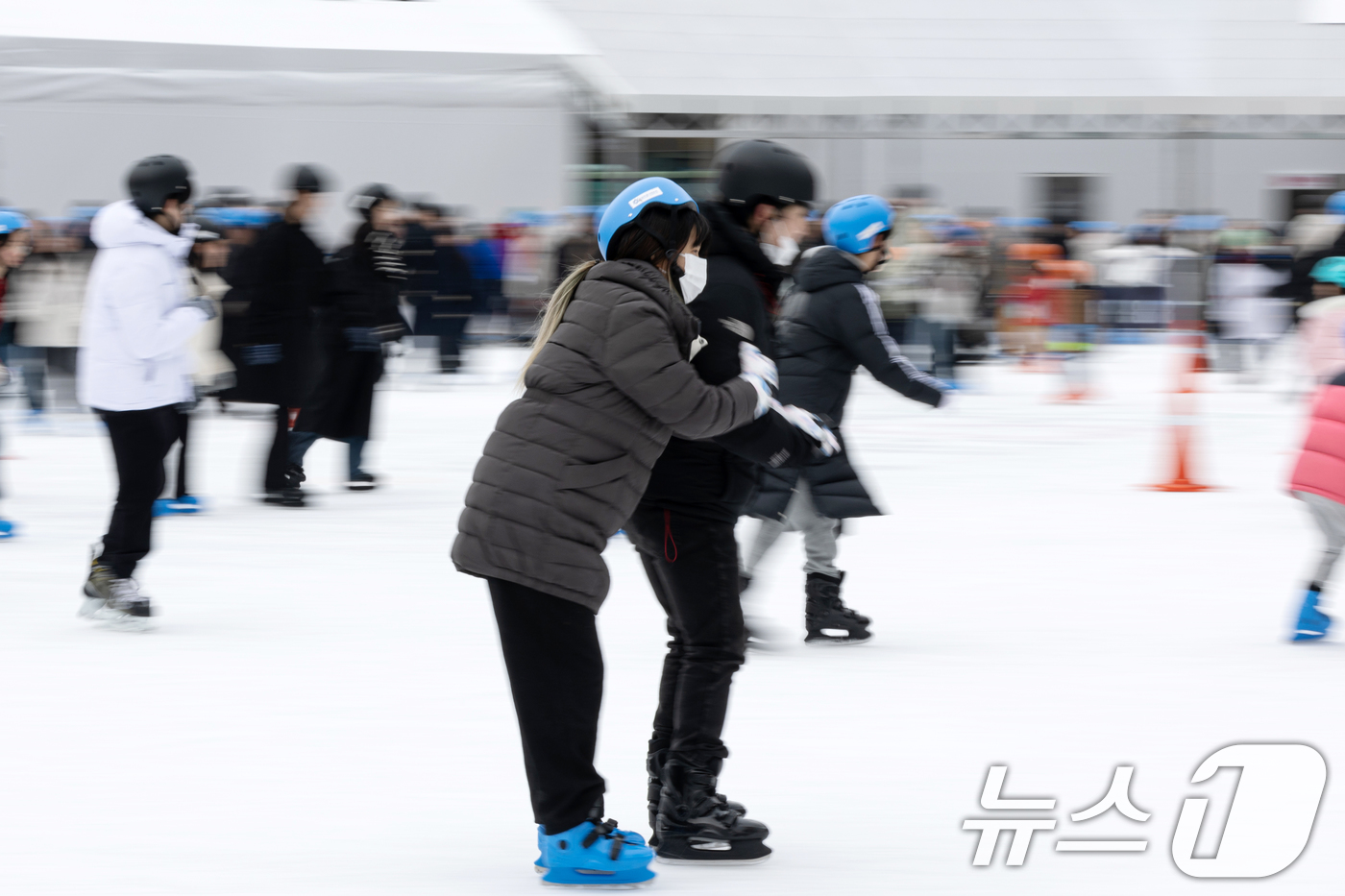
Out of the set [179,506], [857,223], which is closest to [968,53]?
[179,506]

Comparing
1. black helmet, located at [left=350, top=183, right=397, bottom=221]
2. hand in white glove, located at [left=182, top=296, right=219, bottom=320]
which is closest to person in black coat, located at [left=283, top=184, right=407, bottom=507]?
black helmet, located at [left=350, top=183, right=397, bottom=221]

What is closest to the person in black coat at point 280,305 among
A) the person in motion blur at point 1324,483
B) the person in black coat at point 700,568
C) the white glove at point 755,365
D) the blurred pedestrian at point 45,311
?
the blurred pedestrian at point 45,311

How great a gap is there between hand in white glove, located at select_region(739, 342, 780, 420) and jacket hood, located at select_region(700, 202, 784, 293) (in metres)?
0.58

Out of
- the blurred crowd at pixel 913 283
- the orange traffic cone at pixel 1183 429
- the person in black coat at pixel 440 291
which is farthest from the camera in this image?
the person in black coat at pixel 440 291

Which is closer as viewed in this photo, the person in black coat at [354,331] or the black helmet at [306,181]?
the black helmet at [306,181]

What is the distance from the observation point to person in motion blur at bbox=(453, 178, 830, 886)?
131 inches

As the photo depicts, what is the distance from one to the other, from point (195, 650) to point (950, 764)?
2.76 metres

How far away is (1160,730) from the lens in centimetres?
467

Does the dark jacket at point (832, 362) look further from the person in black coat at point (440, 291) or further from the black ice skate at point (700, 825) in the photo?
→ the person in black coat at point (440, 291)

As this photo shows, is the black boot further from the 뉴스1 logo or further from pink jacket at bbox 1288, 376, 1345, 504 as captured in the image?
the 뉴스1 logo

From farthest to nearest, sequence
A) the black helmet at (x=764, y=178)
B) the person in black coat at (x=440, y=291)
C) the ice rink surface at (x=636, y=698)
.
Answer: the person in black coat at (x=440, y=291)
the black helmet at (x=764, y=178)
the ice rink surface at (x=636, y=698)

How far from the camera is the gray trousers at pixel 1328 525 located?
218 inches

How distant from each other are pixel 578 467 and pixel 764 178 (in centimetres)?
133

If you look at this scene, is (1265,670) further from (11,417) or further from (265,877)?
(11,417)
